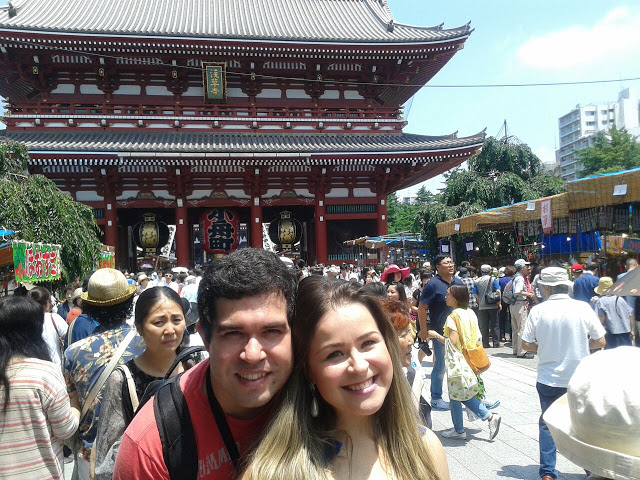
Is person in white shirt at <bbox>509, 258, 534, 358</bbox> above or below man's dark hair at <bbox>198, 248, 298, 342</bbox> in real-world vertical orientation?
below

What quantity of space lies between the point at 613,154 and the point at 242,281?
127ft

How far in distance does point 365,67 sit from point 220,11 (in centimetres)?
651

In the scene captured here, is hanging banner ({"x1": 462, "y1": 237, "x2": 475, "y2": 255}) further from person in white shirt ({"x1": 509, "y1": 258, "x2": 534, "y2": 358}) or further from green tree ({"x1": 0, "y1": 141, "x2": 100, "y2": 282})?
green tree ({"x1": 0, "y1": 141, "x2": 100, "y2": 282})

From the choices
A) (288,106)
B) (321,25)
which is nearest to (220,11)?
(321,25)

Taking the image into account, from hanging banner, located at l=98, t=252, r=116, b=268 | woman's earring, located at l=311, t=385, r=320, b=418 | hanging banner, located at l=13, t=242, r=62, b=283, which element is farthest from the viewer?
hanging banner, located at l=98, t=252, r=116, b=268

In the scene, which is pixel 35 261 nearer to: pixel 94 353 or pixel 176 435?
pixel 94 353

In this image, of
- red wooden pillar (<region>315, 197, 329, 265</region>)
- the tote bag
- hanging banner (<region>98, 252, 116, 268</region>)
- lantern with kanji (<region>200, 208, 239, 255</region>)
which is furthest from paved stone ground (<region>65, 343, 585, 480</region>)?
lantern with kanji (<region>200, 208, 239, 255</region>)

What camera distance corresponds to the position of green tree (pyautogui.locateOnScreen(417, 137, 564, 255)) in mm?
17547

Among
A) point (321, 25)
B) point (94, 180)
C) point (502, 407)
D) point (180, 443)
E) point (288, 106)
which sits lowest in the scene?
point (502, 407)

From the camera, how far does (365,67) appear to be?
1739cm

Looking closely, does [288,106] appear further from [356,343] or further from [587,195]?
[356,343]

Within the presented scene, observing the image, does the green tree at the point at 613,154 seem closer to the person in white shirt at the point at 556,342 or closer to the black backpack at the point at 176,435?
the person in white shirt at the point at 556,342

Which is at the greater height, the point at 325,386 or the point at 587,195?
the point at 587,195

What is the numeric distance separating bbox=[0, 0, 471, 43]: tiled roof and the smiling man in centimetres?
1537
